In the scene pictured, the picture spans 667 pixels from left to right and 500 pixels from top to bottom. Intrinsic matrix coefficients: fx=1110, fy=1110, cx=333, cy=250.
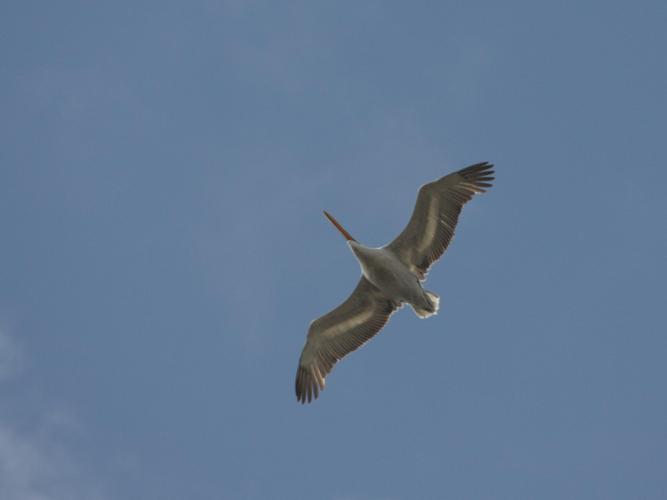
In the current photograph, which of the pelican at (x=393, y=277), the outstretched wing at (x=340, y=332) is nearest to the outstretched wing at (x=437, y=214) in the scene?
the pelican at (x=393, y=277)

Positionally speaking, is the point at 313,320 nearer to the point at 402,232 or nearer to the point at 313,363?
the point at 313,363

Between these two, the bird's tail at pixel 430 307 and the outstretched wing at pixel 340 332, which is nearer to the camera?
the bird's tail at pixel 430 307

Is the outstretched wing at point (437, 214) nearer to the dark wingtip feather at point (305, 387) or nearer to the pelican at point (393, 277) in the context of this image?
the pelican at point (393, 277)

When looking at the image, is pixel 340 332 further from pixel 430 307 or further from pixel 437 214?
pixel 437 214

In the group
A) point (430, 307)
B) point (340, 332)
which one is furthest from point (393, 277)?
point (340, 332)

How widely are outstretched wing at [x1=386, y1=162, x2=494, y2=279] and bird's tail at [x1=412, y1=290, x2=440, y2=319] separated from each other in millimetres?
573

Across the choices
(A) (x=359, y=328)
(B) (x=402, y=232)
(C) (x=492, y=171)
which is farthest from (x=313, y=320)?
(C) (x=492, y=171)

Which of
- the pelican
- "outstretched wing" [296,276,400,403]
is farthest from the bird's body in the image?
"outstretched wing" [296,276,400,403]

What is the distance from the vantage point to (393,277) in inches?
1041

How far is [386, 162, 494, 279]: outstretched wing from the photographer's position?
86.6ft

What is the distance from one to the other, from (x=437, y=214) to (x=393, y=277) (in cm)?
184

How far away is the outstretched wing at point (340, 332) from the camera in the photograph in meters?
27.6

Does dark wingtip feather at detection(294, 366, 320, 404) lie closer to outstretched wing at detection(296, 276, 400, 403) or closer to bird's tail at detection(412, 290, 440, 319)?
outstretched wing at detection(296, 276, 400, 403)

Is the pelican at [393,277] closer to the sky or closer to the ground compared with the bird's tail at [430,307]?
closer to the sky
